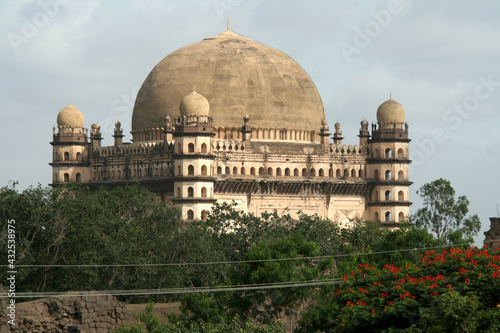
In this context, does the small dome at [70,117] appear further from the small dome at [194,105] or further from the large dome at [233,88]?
the small dome at [194,105]

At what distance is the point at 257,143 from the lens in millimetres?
79188

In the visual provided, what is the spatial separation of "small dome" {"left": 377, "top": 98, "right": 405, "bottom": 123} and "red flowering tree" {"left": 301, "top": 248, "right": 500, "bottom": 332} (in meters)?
40.7

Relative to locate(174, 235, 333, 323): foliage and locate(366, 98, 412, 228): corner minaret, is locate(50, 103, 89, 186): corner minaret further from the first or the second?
locate(174, 235, 333, 323): foliage

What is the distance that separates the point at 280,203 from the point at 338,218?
4.05 metres

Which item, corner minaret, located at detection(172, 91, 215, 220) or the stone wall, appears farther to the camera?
corner minaret, located at detection(172, 91, 215, 220)

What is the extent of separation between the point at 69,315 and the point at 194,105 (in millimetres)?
31437

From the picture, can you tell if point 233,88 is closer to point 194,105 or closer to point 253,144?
point 253,144

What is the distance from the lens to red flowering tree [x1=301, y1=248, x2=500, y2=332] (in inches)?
1436

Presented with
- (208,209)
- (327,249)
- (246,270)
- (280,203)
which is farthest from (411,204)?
(246,270)

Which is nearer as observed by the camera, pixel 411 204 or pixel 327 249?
pixel 327 249

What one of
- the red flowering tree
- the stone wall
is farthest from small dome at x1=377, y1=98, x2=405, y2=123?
the red flowering tree

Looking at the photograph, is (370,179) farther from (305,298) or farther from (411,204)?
(305,298)

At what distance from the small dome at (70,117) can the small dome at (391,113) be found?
61.2 feet

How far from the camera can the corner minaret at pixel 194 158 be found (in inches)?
2926
